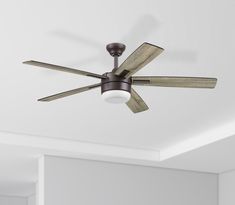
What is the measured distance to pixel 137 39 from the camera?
2410 mm

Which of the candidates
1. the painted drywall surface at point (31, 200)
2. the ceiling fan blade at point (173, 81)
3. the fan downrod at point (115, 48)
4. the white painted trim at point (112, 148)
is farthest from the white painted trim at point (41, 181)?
the ceiling fan blade at point (173, 81)

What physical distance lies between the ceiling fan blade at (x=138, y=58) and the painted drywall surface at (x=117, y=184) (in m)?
2.71

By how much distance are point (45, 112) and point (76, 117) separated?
10.7 inches

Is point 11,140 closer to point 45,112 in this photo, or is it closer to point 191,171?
point 45,112

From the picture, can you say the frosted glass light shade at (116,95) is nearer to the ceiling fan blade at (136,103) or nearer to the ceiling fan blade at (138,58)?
the ceiling fan blade at (138,58)

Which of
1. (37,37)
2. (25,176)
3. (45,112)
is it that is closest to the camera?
(37,37)

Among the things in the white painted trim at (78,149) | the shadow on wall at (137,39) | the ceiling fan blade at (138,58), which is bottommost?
the white painted trim at (78,149)

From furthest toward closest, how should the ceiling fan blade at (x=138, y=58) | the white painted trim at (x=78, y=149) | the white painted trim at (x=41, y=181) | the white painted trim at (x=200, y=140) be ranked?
the white painted trim at (x=41, y=181) → the white painted trim at (x=78, y=149) → the white painted trim at (x=200, y=140) → the ceiling fan blade at (x=138, y=58)

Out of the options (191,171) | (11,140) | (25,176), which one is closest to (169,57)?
(11,140)

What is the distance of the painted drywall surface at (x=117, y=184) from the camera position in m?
4.68

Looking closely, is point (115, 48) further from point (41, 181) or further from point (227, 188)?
point (227, 188)

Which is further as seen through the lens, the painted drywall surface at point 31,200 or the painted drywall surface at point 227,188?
the painted drywall surface at point 31,200

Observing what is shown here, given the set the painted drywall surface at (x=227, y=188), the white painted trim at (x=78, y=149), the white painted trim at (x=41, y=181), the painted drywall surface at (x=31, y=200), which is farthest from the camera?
the painted drywall surface at (x=31, y=200)

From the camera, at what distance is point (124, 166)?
16.7 feet
